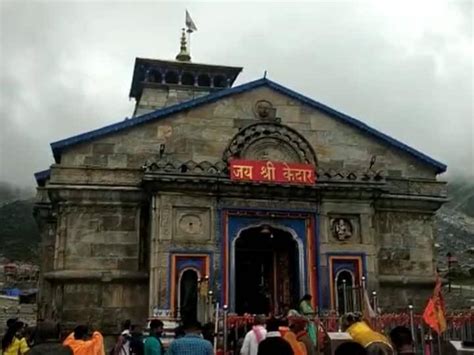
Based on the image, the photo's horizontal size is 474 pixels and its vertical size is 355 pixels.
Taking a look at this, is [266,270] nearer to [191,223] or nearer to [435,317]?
[191,223]

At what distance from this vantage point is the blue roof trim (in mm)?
20219

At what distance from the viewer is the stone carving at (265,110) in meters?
21.5

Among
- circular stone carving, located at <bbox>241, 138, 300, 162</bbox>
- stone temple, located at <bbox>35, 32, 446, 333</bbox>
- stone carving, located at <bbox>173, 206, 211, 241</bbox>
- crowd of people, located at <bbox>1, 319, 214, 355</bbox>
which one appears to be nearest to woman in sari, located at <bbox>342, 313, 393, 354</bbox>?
crowd of people, located at <bbox>1, 319, 214, 355</bbox>

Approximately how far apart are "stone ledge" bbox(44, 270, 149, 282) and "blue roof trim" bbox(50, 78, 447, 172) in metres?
3.81

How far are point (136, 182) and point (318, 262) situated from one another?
6.31 meters

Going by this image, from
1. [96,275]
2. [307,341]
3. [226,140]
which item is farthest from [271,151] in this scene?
[307,341]

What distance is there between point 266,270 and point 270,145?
5379 millimetres

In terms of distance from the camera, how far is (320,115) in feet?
72.2

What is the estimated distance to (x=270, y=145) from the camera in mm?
21031

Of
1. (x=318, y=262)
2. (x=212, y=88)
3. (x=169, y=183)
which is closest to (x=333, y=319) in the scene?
(x=318, y=262)

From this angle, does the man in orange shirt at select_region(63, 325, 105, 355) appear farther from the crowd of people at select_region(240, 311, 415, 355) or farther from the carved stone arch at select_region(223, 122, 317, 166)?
the carved stone arch at select_region(223, 122, 317, 166)

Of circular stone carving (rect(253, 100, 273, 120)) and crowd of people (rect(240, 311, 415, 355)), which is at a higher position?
circular stone carving (rect(253, 100, 273, 120))

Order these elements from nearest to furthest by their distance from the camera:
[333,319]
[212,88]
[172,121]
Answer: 1. [333,319]
2. [172,121]
3. [212,88]

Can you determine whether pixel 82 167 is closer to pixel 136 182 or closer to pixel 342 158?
pixel 136 182
